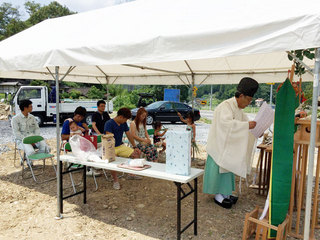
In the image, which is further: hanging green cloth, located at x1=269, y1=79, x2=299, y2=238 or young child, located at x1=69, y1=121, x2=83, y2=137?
young child, located at x1=69, y1=121, x2=83, y2=137

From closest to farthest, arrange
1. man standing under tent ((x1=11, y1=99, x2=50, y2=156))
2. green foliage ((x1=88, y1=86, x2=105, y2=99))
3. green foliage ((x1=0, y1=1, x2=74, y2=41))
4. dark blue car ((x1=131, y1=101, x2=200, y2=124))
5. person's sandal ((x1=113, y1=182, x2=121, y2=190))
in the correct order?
1. person's sandal ((x1=113, y1=182, x2=121, y2=190))
2. man standing under tent ((x1=11, y1=99, x2=50, y2=156))
3. dark blue car ((x1=131, y1=101, x2=200, y2=124))
4. green foliage ((x1=88, y1=86, x2=105, y2=99))
5. green foliage ((x1=0, y1=1, x2=74, y2=41))

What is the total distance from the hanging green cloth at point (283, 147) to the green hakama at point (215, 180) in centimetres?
109

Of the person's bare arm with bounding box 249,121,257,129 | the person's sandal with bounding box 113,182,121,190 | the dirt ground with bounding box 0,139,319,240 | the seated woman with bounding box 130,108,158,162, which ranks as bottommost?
the dirt ground with bounding box 0,139,319,240

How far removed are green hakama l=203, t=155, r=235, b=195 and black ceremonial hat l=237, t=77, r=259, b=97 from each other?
0.97m

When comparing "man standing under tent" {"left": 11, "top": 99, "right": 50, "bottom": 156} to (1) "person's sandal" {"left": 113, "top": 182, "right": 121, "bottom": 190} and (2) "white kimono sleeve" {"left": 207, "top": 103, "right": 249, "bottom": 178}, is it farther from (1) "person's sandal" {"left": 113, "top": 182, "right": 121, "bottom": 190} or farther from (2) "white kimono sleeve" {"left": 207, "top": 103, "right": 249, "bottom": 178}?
(2) "white kimono sleeve" {"left": 207, "top": 103, "right": 249, "bottom": 178}

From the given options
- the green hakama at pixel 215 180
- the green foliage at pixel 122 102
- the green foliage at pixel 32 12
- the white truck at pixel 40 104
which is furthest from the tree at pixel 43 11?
the green hakama at pixel 215 180

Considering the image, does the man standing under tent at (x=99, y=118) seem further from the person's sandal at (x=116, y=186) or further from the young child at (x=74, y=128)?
the person's sandal at (x=116, y=186)

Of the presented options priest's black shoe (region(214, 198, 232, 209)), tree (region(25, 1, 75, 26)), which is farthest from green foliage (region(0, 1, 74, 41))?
priest's black shoe (region(214, 198, 232, 209))

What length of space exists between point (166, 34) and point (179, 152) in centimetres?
114

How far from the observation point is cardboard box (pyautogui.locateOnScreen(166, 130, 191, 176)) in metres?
2.62

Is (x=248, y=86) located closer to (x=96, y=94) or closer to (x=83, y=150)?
(x=83, y=150)

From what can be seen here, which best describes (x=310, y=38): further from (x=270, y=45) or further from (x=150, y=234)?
(x=150, y=234)

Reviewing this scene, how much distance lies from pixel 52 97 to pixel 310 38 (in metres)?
11.5

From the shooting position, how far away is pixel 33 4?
39.9 m
